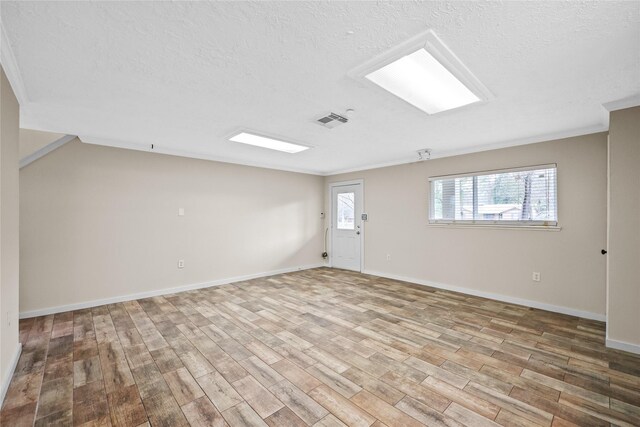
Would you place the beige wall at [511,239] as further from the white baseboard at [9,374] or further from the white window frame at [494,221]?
the white baseboard at [9,374]

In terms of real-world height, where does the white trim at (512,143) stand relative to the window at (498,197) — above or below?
above

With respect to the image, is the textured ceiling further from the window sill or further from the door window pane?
the window sill

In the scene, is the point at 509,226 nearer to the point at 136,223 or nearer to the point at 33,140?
the point at 136,223

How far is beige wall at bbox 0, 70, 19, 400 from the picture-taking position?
6.33 feet

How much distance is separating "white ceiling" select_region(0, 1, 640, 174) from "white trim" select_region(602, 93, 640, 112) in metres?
0.06

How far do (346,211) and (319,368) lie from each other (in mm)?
4462

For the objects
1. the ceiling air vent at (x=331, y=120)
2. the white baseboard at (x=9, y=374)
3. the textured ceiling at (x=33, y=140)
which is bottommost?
the white baseboard at (x=9, y=374)

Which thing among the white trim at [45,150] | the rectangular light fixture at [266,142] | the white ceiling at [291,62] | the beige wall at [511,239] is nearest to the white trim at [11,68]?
the white ceiling at [291,62]

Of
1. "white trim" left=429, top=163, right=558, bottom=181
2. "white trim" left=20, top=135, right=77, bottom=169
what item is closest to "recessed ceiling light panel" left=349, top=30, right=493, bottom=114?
"white trim" left=429, top=163, right=558, bottom=181

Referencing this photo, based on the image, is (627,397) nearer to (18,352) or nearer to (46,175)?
(18,352)

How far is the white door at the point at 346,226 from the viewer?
6168 mm

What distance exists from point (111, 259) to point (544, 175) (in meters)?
6.22

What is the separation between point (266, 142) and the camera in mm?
3973

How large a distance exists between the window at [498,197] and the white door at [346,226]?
1744mm
